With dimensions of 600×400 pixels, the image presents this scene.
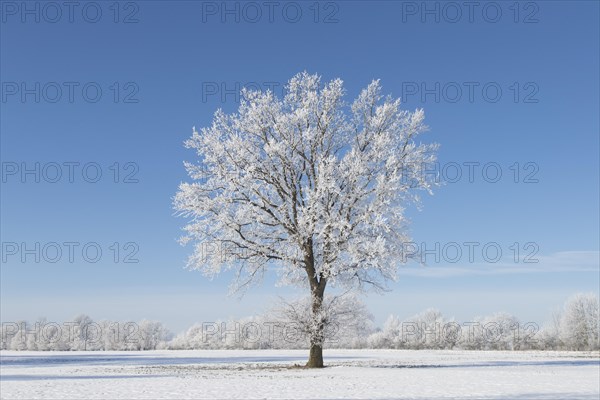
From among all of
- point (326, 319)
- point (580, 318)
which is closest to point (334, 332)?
point (326, 319)

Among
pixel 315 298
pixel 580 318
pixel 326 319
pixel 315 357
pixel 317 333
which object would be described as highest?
pixel 315 298

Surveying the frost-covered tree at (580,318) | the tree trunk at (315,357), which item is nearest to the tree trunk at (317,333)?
the tree trunk at (315,357)

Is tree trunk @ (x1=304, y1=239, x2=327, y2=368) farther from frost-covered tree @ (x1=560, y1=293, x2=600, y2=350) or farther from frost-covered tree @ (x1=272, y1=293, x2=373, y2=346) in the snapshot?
A: frost-covered tree @ (x1=560, y1=293, x2=600, y2=350)

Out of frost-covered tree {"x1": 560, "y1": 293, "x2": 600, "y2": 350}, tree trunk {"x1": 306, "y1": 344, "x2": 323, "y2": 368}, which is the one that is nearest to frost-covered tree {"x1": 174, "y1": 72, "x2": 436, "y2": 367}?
tree trunk {"x1": 306, "y1": 344, "x2": 323, "y2": 368}

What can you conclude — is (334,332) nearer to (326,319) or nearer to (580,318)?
(326,319)

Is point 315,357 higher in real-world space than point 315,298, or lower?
lower

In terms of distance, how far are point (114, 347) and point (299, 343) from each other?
361ft

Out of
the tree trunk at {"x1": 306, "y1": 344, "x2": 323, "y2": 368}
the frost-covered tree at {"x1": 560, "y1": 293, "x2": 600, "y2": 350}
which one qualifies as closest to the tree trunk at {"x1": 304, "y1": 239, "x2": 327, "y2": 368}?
the tree trunk at {"x1": 306, "y1": 344, "x2": 323, "y2": 368}

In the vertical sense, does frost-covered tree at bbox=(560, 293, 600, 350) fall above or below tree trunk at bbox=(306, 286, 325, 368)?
below

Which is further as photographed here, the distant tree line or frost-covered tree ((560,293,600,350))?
frost-covered tree ((560,293,600,350))

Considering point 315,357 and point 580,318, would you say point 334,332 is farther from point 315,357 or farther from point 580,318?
point 580,318

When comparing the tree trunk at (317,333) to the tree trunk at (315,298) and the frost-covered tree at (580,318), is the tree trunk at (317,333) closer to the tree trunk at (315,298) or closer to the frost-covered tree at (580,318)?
the tree trunk at (315,298)

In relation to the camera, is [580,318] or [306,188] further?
[580,318]

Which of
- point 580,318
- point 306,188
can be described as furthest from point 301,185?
point 580,318
